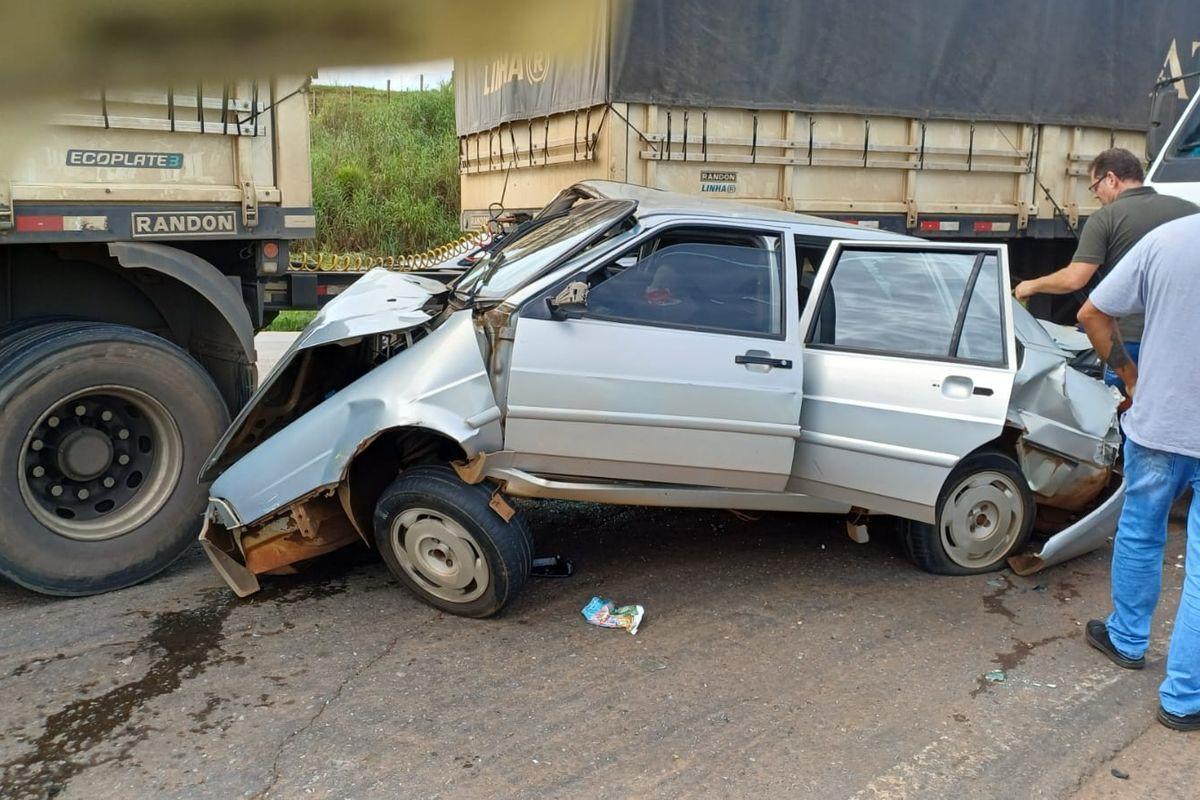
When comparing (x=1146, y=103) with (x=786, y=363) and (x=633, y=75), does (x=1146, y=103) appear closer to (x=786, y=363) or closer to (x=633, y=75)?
(x=633, y=75)

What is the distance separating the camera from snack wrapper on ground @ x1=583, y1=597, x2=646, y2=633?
3.91 metres

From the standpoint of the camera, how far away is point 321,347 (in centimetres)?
431

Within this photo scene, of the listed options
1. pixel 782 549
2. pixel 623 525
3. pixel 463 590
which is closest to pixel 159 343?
pixel 463 590

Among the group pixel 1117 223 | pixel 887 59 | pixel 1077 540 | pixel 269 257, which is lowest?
pixel 1077 540

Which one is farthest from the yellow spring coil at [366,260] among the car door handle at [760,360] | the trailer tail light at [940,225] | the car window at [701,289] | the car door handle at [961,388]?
the trailer tail light at [940,225]

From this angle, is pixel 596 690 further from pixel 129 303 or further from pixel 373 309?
pixel 129 303

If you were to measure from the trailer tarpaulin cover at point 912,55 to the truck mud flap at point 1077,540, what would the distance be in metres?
3.66

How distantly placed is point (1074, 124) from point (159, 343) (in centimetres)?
704

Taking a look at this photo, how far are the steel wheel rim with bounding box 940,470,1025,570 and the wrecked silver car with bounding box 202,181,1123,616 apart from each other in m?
0.01

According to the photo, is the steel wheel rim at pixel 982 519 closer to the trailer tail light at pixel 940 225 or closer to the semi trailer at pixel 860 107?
the semi trailer at pixel 860 107

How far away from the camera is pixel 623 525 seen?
5.11m

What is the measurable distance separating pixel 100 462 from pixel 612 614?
7.44ft

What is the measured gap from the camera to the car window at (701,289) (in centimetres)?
395

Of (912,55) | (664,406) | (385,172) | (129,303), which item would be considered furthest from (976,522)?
(385,172)
